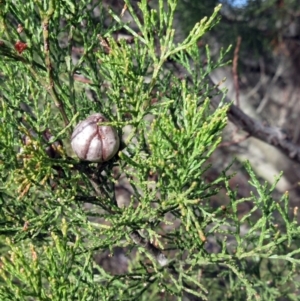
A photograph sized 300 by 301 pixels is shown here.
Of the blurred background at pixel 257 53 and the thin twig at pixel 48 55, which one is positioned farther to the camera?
the blurred background at pixel 257 53

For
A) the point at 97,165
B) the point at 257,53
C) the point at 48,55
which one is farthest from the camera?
the point at 257,53

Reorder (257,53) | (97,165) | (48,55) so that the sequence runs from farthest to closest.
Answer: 1. (257,53)
2. (97,165)
3. (48,55)

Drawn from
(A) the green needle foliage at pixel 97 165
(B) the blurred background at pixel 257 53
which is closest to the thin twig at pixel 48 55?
(A) the green needle foliage at pixel 97 165

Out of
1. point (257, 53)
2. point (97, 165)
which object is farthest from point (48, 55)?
point (257, 53)

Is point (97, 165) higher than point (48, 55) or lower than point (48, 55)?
lower

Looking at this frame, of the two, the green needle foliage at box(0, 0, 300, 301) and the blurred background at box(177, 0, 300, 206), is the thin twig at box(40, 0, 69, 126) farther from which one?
the blurred background at box(177, 0, 300, 206)

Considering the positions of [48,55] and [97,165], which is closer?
[48,55]

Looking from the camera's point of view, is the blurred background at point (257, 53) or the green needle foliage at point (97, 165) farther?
the blurred background at point (257, 53)

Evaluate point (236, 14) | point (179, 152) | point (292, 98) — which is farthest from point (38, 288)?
point (292, 98)

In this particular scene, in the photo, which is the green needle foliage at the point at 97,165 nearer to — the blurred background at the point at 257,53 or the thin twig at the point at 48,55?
the thin twig at the point at 48,55

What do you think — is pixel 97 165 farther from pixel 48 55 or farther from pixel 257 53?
pixel 257 53

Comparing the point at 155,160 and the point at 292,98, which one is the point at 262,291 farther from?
the point at 292,98
